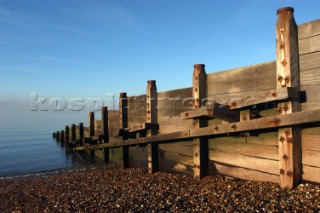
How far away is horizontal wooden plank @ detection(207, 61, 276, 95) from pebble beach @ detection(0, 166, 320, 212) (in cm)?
225

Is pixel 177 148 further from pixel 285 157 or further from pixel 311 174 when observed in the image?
pixel 311 174

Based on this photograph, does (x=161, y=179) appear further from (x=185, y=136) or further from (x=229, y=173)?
(x=229, y=173)

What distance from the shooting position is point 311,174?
5.69 metres

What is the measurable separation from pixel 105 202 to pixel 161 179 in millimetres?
2464

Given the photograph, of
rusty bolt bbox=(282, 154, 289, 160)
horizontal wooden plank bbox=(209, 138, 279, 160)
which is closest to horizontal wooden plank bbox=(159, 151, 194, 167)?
horizontal wooden plank bbox=(209, 138, 279, 160)

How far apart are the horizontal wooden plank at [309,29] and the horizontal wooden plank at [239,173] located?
3036mm

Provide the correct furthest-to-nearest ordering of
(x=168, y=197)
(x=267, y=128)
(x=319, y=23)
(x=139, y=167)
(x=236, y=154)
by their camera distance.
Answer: (x=139, y=167) < (x=236, y=154) < (x=168, y=197) < (x=267, y=128) < (x=319, y=23)

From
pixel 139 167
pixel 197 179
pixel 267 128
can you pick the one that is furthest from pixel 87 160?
pixel 267 128

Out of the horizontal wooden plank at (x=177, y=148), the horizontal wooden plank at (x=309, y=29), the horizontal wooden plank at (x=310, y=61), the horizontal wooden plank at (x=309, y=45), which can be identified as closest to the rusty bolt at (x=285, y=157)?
the horizontal wooden plank at (x=310, y=61)

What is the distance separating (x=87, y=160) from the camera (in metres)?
18.5

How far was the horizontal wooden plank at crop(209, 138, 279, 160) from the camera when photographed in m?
6.46

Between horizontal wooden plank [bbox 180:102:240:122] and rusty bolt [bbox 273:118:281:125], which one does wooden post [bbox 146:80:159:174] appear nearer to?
horizontal wooden plank [bbox 180:102:240:122]

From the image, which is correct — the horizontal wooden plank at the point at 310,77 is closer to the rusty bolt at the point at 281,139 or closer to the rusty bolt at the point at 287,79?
the rusty bolt at the point at 287,79

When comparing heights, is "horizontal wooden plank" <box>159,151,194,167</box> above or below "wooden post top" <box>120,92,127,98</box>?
below
